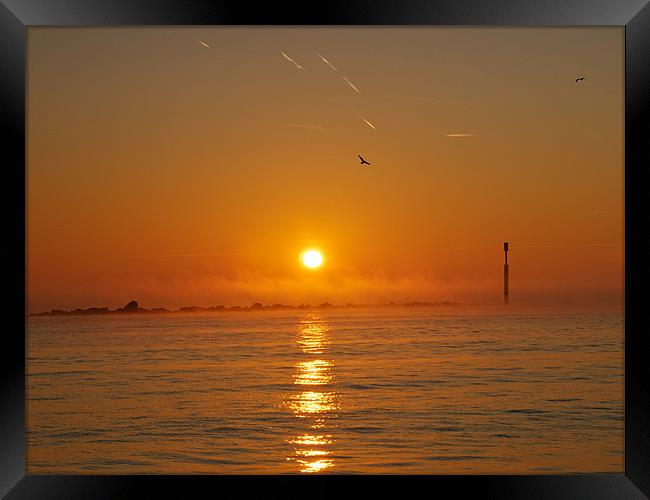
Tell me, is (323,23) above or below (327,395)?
above

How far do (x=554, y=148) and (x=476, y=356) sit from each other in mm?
4313

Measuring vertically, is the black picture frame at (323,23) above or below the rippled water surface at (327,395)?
above

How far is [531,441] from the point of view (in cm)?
988

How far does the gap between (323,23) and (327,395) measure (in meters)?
10.5

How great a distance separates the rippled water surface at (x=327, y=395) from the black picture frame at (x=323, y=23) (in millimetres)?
5317

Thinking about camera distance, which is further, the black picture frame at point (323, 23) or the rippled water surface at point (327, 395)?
the rippled water surface at point (327, 395)

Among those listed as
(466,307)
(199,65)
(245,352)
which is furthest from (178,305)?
(466,307)

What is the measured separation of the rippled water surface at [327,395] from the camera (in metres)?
9.16

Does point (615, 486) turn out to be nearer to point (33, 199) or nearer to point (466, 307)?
point (33, 199)

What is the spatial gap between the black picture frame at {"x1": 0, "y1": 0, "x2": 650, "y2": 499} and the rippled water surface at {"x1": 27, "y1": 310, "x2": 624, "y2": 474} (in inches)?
209

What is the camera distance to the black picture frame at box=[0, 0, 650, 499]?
2693 mm

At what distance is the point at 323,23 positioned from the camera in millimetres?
2723

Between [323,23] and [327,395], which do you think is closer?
[323,23]

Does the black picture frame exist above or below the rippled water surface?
above
